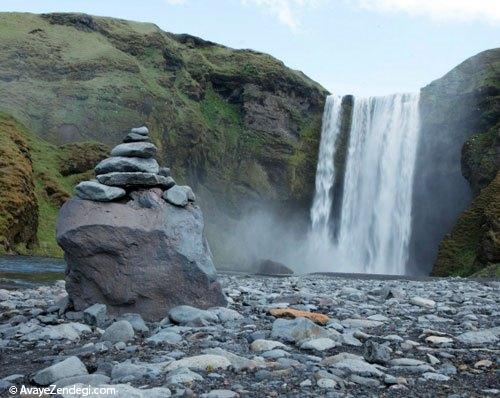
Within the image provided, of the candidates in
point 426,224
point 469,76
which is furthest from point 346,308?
point 469,76

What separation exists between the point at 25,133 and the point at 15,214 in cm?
1852

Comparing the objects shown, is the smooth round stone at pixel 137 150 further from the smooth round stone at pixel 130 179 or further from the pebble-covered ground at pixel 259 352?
the pebble-covered ground at pixel 259 352

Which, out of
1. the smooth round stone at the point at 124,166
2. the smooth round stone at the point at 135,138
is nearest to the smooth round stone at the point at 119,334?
the smooth round stone at the point at 124,166

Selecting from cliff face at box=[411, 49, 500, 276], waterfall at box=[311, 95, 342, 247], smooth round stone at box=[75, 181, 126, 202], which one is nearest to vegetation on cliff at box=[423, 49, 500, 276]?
cliff face at box=[411, 49, 500, 276]

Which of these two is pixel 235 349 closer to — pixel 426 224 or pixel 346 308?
pixel 346 308

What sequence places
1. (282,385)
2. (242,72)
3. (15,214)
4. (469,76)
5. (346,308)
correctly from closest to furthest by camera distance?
(282,385) → (346,308) → (15,214) → (469,76) → (242,72)

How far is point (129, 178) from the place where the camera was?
10039mm

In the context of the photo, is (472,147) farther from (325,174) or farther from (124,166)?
(124,166)

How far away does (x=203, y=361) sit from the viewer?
5.61 meters

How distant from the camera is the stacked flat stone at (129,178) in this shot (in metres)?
9.76

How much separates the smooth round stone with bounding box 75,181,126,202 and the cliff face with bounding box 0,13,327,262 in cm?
5841

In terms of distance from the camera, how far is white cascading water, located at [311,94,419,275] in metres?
52.3

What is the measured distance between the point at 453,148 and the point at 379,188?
8.33 m

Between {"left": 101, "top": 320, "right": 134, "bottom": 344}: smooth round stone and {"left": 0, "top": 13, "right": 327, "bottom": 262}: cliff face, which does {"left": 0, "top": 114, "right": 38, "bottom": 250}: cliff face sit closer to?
{"left": 0, "top": 13, "right": 327, "bottom": 262}: cliff face
